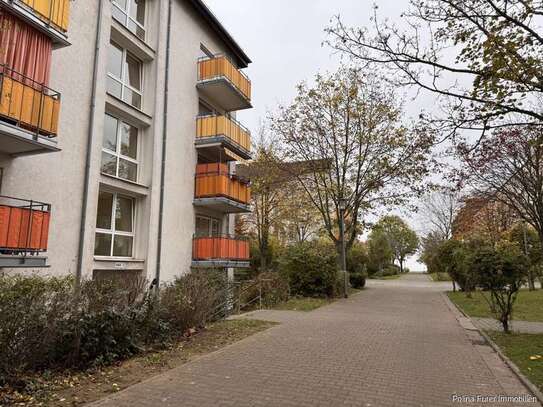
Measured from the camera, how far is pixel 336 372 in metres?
6.46

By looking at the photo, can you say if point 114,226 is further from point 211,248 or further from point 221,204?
point 221,204

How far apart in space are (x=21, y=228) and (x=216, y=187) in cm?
790

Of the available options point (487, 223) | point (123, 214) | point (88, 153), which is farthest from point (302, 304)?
point (487, 223)

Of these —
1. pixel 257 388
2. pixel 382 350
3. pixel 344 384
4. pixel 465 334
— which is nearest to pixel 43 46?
pixel 257 388

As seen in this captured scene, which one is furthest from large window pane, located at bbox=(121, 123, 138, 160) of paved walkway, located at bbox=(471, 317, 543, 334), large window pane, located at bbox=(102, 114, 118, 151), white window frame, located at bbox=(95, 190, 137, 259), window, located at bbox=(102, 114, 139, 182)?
paved walkway, located at bbox=(471, 317, 543, 334)

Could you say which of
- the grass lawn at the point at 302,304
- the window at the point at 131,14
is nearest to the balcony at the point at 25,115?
the window at the point at 131,14

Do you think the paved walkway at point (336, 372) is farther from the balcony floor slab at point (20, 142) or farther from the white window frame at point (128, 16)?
the white window frame at point (128, 16)

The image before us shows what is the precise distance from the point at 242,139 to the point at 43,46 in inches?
352

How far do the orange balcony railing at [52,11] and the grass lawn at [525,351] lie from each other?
36.4ft

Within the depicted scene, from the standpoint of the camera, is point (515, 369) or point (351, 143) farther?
point (351, 143)

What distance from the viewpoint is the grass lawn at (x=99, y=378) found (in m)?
4.92

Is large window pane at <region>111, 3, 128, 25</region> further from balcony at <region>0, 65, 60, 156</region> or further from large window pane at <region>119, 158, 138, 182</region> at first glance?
balcony at <region>0, 65, 60, 156</region>

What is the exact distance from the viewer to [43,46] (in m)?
8.57

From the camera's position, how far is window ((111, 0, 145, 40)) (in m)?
12.5
